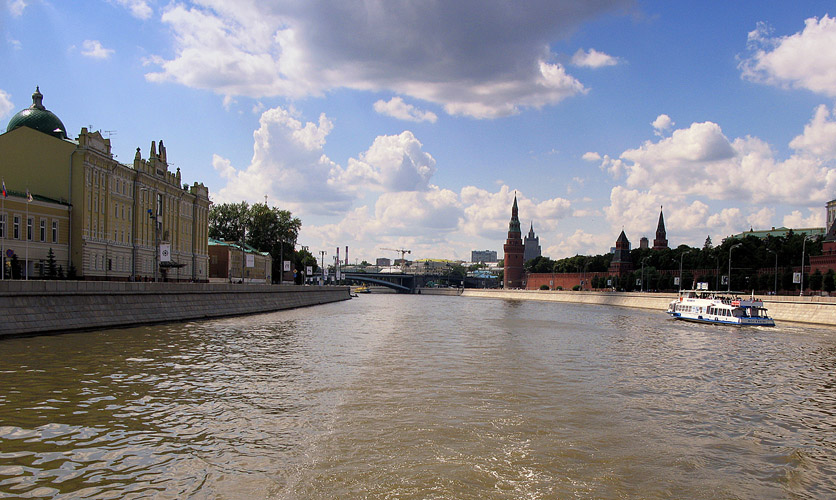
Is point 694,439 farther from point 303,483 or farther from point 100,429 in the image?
point 100,429

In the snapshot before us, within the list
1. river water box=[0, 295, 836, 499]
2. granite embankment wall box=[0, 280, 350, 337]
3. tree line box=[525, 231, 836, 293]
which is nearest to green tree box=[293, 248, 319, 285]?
tree line box=[525, 231, 836, 293]

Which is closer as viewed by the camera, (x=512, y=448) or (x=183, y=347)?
(x=512, y=448)

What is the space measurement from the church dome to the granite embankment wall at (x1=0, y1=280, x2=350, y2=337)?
70.5 ft

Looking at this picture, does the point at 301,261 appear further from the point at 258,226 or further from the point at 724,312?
the point at 724,312

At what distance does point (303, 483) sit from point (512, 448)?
14.1ft

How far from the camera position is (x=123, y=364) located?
1984cm

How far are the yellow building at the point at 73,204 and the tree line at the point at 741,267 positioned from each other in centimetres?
6413

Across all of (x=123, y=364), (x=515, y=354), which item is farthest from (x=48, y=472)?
(x=515, y=354)

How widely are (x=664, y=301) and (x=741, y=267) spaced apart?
25984 mm

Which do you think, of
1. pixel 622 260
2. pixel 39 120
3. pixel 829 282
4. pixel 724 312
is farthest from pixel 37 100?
pixel 622 260

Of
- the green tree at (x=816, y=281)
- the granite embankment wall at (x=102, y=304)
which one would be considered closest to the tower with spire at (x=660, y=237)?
the green tree at (x=816, y=281)

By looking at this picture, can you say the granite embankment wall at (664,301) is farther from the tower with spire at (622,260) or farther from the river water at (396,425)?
the river water at (396,425)

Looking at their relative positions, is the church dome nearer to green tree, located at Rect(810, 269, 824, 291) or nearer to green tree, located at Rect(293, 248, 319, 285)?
green tree, located at Rect(293, 248, 319, 285)

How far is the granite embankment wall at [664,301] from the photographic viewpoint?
58131mm
